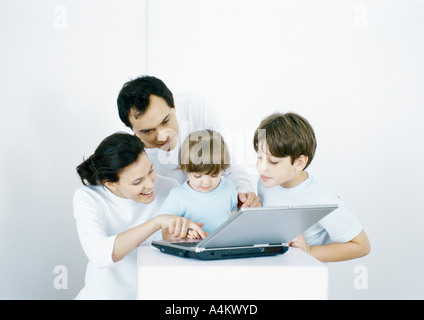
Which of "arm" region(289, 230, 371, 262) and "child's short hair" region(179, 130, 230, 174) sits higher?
"child's short hair" region(179, 130, 230, 174)

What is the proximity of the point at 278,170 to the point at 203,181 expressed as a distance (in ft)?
0.82

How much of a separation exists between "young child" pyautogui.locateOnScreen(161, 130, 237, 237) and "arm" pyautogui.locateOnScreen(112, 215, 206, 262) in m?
0.21

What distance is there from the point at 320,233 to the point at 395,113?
1576 mm

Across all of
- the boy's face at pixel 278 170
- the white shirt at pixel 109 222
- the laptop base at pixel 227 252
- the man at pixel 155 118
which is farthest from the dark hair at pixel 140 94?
the laptop base at pixel 227 252

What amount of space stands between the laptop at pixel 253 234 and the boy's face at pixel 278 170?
1.23 ft

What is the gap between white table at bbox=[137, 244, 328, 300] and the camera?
3.62 feet

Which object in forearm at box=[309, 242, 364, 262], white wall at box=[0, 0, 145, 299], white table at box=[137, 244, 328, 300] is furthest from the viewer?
white wall at box=[0, 0, 145, 299]

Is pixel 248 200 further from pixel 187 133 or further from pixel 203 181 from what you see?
pixel 187 133

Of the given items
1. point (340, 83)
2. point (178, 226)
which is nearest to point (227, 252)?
point (178, 226)

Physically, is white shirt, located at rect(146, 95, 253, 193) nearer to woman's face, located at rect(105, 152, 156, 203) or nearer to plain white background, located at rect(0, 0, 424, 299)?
Answer: woman's face, located at rect(105, 152, 156, 203)

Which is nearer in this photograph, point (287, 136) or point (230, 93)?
point (287, 136)

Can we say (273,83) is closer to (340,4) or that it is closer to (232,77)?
(232,77)

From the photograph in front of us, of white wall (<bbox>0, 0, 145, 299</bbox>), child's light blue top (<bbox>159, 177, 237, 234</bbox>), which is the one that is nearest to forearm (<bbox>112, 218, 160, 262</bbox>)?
child's light blue top (<bbox>159, 177, 237, 234</bbox>)

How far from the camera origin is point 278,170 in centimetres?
167
